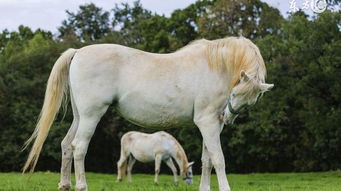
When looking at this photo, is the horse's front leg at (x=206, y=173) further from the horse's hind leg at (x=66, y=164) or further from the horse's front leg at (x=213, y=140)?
the horse's hind leg at (x=66, y=164)

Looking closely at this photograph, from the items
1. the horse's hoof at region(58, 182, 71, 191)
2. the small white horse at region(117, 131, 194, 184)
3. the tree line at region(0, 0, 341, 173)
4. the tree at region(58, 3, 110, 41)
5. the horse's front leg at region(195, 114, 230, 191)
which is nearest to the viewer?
the horse's front leg at region(195, 114, 230, 191)

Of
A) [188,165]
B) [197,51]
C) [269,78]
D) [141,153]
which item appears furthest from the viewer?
[269,78]

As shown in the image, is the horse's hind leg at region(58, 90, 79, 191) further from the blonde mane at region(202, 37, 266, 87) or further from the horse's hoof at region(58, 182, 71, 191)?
the blonde mane at region(202, 37, 266, 87)

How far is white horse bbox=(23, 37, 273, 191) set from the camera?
6434 millimetres

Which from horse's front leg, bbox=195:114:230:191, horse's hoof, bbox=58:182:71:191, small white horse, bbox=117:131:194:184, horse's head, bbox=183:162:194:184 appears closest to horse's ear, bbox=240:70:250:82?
horse's front leg, bbox=195:114:230:191

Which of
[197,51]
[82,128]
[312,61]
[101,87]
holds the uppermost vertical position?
[312,61]

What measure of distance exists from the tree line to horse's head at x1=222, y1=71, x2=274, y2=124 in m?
20.8

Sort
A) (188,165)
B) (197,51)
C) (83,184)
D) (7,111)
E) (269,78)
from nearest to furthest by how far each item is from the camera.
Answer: (83,184), (197,51), (188,165), (269,78), (7,111)

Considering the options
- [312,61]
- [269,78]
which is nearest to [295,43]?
[312,61]

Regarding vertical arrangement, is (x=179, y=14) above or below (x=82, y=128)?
above

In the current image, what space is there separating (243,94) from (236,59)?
1.85ft

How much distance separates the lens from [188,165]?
57.7 feet

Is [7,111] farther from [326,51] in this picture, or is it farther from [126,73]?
[126,73]

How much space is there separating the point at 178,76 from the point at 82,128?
1.44 metres
